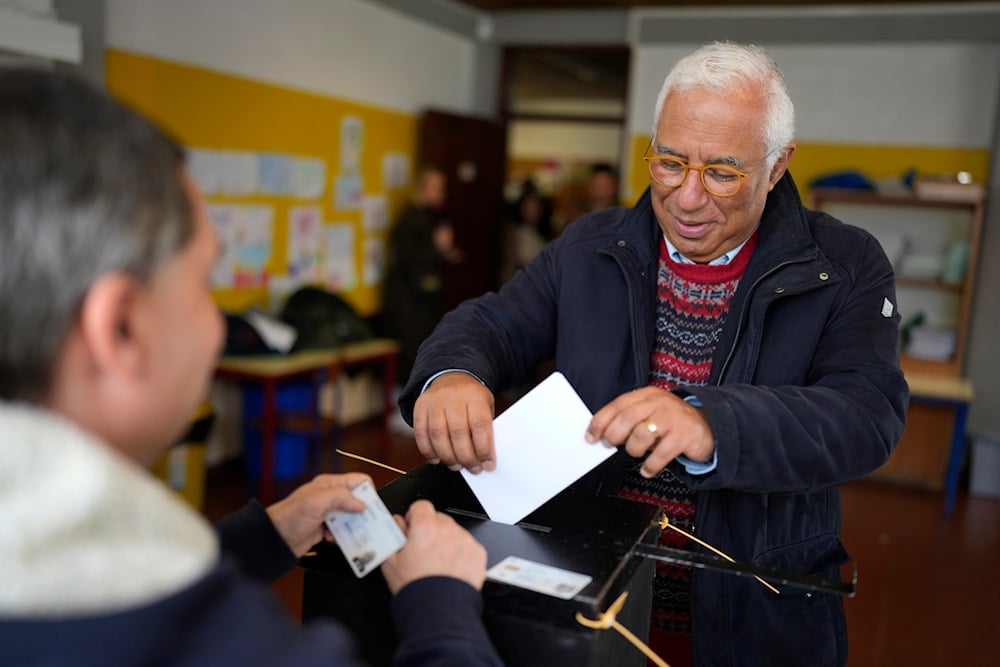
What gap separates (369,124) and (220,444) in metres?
2.46

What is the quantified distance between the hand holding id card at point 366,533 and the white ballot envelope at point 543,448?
0.63 feet

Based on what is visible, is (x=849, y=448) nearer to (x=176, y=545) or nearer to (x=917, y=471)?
(x=176, y=545)

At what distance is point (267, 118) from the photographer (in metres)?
5.04

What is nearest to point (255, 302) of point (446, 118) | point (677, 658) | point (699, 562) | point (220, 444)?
point (220, 444)

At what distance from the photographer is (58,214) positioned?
1.88 ft

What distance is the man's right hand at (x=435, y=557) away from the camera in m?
0.86

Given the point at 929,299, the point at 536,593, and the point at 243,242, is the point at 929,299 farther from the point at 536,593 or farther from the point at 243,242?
the point at 536,593

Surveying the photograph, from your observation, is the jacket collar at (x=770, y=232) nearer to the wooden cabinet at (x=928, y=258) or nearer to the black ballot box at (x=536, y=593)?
the black ballot box at (x=536, y=593)

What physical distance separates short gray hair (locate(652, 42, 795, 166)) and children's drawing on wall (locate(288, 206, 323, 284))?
13.5 ft

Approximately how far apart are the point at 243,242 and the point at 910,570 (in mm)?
3821

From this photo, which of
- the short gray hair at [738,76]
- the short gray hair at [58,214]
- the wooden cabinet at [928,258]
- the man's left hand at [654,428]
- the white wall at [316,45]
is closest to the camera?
the short gray hair at [58,214]

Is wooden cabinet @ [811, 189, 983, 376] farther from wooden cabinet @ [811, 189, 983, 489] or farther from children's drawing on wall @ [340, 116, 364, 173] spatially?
children's drawing on wall @ [340, 116, 364, 173]

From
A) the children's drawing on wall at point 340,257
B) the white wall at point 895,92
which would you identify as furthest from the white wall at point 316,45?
the white wall at point 895,92

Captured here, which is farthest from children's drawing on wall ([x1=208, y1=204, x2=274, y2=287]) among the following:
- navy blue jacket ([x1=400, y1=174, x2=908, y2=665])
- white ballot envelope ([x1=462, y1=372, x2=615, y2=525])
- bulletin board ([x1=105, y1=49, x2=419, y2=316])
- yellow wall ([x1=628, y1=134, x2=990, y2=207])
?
white ballot envelope ([x1=462, y1=372, x2=615, y2=525])
